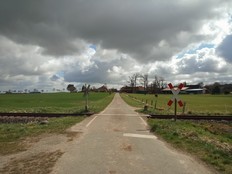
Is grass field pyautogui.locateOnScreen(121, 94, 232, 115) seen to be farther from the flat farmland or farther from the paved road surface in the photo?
the paved road surface

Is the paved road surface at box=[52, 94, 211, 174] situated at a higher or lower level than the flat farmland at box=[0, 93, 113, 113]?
higher

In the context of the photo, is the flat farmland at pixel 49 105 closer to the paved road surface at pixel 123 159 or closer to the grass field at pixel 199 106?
the grass field at pixel 199 106

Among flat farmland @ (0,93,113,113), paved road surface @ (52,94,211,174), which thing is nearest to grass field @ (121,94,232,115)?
flat farmland @ (0,93,113,113)

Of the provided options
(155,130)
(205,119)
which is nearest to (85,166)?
(155,130)

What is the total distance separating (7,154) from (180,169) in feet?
16.9

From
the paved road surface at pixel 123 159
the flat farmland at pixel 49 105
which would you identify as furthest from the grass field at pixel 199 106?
the paved road surface at pixel 123 159

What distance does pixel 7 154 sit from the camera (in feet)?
27.5

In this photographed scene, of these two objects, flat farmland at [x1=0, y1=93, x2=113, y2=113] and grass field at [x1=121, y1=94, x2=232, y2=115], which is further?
flat farmland at [x1=0, y1=93, x2=113, y2=113]

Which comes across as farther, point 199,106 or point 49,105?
point 49,105

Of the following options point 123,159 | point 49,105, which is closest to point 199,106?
point 49,105

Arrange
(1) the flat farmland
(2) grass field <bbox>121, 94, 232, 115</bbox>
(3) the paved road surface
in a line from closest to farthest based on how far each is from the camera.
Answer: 1. (3) the paved road surface
2. (2) grass field <bbox>121, 94, 232, 115</bbox>
3. (1) the flat farmland

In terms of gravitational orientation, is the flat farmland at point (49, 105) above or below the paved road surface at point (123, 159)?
below

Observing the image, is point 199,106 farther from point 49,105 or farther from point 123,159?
point 123,159

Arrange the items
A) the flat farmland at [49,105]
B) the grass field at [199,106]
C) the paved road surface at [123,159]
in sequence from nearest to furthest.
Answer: the paved road surface at [123,159], the grass field at [199,106], the flat farmland at [49,105]
